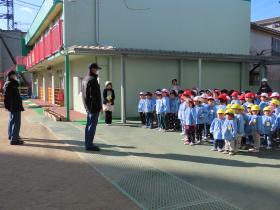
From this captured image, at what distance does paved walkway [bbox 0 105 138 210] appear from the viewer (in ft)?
16.2

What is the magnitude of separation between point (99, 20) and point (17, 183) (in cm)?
1224

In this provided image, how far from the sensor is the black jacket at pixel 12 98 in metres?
9.15

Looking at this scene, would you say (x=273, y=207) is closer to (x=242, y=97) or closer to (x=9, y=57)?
(x=242, y=97)

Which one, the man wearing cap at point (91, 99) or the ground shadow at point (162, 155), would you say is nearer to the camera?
the ground shadow at point (162, 155)

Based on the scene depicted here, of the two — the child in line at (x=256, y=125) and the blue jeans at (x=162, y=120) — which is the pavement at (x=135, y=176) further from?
the blue jeans at (x=162, y=120)

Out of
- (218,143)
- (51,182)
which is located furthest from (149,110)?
(51,182)

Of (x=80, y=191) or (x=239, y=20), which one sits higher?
(x=239, y=20)

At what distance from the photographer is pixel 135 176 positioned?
249 inches

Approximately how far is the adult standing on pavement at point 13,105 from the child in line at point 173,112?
15.6 ft

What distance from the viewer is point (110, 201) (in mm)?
5043

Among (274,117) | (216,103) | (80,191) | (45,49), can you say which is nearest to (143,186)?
(80,191)

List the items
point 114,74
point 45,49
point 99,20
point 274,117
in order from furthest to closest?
point 45,49 < point 99,20 < point 114,74 < point 274,117

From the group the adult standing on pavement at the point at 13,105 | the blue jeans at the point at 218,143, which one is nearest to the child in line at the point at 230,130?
the blue jeans at the point at 218,143

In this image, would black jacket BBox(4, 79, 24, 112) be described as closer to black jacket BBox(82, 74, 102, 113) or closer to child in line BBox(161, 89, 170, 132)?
black jacket BBox(82, 74, 102, 113)
